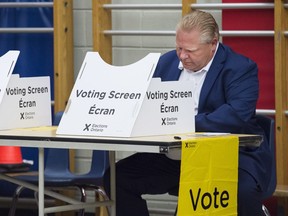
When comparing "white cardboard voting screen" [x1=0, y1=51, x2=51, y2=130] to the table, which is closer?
the table

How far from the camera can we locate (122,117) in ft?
13.1

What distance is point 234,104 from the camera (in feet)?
14.4

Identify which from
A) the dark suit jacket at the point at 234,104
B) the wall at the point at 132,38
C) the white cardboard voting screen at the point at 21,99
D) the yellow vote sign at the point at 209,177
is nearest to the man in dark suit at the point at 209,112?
the dark suit jacket at the point at 234,104

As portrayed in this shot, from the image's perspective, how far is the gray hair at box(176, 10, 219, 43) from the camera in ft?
14.8

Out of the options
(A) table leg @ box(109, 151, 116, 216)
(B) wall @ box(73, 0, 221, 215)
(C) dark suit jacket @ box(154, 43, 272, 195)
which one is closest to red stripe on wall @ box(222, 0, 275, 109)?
(B) wall @ box(73, 0, 221, 215)

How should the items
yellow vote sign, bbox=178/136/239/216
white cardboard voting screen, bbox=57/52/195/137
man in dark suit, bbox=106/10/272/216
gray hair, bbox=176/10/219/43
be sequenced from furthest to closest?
gray hair, bbox=176/10/219/43 < man in dark suit, bbox=106/10/272/216 < white cardboard voting screen, bbox=57/52/195/137 < yellow vote sign, bbox=178/136/239/216

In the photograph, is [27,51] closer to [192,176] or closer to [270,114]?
[270,114]

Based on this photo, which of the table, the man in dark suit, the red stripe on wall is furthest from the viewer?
the red stripe on wall

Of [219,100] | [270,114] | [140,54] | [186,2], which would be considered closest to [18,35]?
[140,54]

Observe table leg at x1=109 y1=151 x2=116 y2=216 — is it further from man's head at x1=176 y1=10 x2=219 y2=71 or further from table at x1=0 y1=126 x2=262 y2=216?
man's head at x1=176 y1=10 x2=219 y2=71

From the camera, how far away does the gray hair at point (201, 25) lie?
177 inches

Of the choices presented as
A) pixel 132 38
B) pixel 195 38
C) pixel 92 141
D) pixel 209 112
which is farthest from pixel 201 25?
pixel 132 38

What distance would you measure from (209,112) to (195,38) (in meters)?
0.38

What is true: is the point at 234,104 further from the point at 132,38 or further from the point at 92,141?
the point at 132,38
